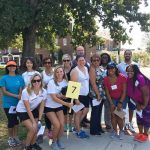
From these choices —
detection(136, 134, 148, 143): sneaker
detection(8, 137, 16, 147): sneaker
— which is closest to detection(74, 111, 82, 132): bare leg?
detection(136, 134, 148, 143): sneaker

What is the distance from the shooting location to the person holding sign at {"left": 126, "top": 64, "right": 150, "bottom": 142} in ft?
25.4

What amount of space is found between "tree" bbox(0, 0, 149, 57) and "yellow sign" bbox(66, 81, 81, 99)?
15.0m

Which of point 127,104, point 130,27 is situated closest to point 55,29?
point 130,27

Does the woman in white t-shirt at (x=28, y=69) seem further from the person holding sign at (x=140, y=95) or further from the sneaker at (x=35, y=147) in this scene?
the person holding sign at (x=140, y=95)

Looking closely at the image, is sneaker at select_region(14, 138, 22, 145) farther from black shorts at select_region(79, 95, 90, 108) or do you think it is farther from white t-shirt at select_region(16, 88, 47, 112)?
black shorts at select_region(79, 95, 90, 108)

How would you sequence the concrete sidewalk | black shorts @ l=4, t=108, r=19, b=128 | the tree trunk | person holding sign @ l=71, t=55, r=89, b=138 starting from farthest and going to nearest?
1. the tree trunk
2. person holding sign @ l=71, t=55, r=89, b=138
3. the concrete sidewalk
4. black shorts @ l=4, t=108, r=19, b=128

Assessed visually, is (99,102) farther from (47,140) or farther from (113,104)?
(47,140)

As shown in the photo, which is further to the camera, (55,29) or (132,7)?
(132,7)

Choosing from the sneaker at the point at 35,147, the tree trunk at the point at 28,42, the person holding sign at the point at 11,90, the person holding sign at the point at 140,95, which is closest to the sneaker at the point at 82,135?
the person holding sign at the point at 140,95

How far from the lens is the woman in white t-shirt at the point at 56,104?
712 centimetres

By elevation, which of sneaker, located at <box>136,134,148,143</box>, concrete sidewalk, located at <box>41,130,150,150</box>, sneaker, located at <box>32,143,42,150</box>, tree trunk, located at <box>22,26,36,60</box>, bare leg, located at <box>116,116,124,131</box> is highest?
tree trunk, located at <box>22,26,36,60</box>

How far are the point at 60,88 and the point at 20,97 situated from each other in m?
0.85

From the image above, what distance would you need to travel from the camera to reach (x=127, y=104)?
8656 millimetres

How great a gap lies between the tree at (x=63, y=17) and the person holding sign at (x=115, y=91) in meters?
14.6
